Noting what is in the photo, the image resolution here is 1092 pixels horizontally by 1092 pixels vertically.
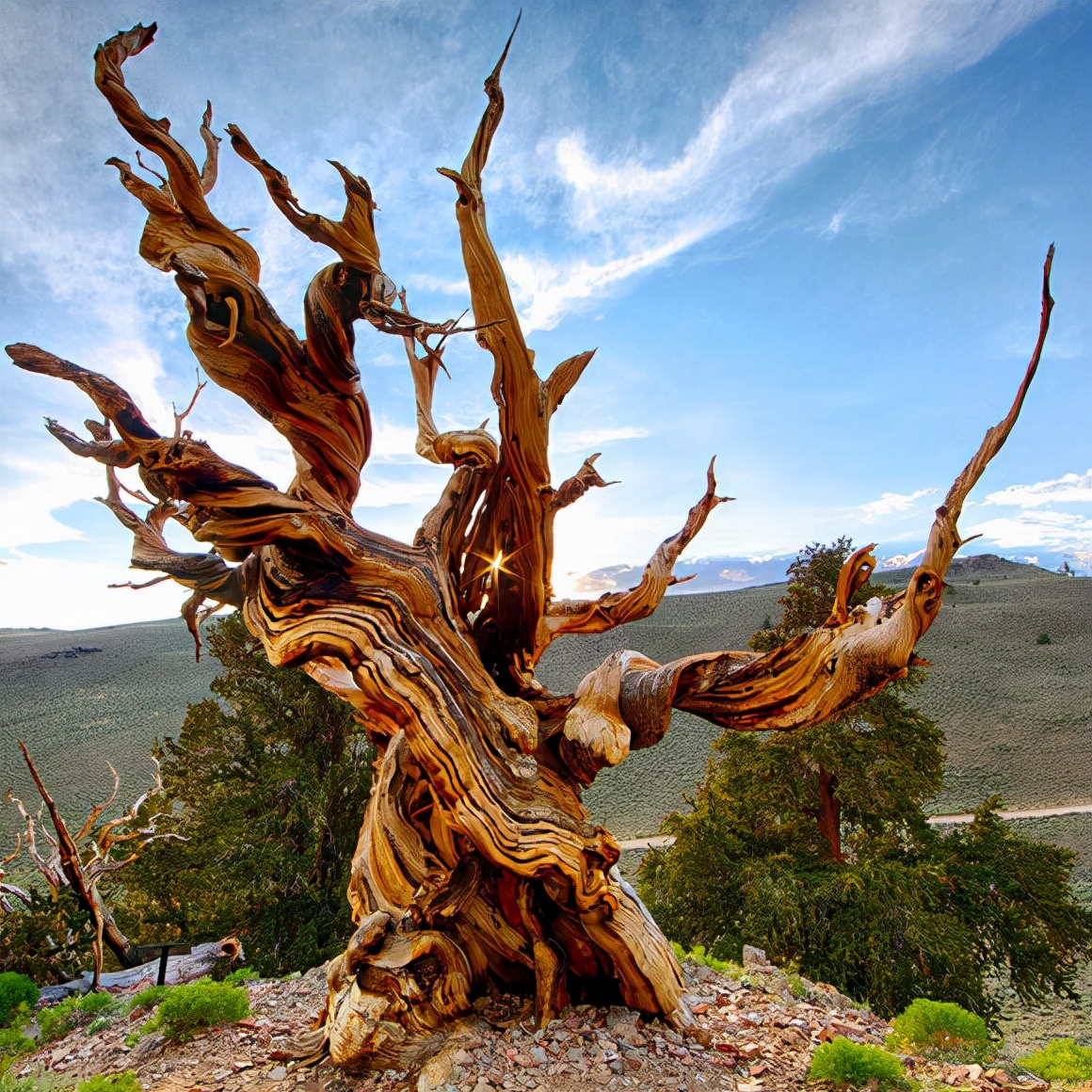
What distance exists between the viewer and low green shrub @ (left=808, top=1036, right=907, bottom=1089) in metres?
3.65

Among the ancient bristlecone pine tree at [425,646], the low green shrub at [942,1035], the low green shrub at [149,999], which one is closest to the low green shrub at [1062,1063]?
the low green shrub at [942,1035]

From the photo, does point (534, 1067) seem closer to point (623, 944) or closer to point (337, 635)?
point (623, 944)

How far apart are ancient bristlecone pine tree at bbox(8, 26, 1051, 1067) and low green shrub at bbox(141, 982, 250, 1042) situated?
1.20 metres

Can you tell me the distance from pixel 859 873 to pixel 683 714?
27851mm

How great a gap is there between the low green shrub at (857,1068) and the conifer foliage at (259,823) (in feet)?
26.4

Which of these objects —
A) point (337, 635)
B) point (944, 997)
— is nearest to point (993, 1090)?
point (337, 635)

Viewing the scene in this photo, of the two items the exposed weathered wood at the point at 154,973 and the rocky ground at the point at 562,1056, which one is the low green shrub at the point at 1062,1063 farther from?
the exposed weathered wood at the point at 154,973

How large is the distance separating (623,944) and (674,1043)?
608 mm

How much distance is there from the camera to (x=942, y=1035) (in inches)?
168

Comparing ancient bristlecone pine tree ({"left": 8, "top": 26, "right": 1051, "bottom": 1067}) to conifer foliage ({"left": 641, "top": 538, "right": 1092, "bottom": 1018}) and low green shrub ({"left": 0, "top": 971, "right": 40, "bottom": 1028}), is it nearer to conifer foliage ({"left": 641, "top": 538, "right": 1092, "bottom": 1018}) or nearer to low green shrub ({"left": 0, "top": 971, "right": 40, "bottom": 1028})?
low green shrub ({"left": 0, "top": 971, "right": 40, "bottom": 1028})

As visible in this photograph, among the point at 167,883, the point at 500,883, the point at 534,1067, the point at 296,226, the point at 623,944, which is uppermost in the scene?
the point at 296,226

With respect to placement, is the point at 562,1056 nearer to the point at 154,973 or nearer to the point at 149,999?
the point at 149,999

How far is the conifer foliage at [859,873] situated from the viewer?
861cm

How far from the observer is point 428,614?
14.6ft
